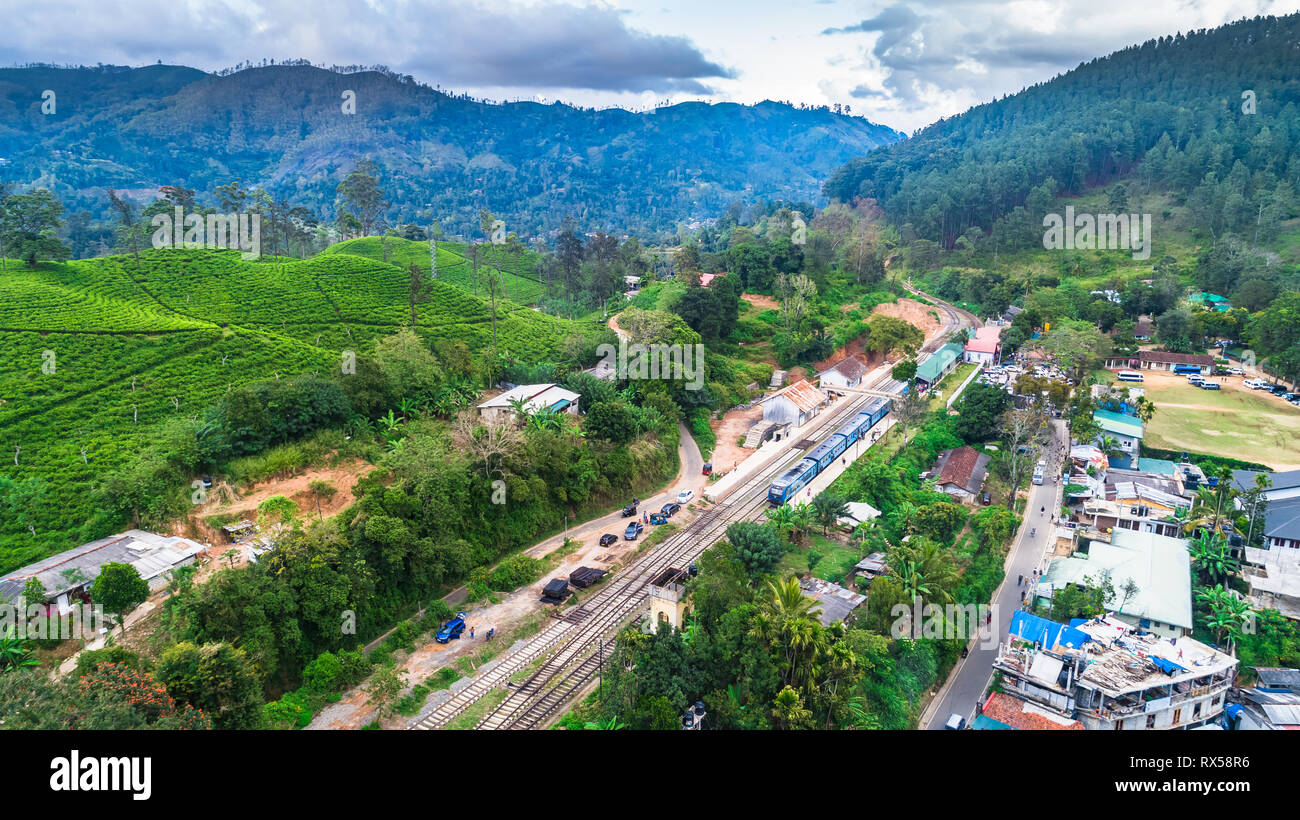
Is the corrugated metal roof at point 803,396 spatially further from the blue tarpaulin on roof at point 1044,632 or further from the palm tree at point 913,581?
the blue tarpaulin on roof at point 1044,632

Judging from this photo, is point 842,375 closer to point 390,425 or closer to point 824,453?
point 824,453

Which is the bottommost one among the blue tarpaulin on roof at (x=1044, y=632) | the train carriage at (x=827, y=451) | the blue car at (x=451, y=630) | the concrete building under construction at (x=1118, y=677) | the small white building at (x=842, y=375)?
the concrete building under construction at (x=1118, y=677)

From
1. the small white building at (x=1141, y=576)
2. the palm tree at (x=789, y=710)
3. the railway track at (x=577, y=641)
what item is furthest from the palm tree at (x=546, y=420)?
the small white building at (x=1141, y=576)

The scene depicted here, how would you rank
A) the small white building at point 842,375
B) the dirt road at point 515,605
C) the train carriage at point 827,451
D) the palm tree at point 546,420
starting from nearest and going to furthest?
the dirt road at point 515,605 → the palm tree at point 546,420 → the train carriage at point 827,451 → the small white building at point 842,375

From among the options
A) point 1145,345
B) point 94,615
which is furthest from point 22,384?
point 1145,345

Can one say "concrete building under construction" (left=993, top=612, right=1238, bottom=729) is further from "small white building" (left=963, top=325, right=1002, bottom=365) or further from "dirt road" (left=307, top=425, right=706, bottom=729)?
"small white building" (left=963, top=325, right=1002, bottom=365)

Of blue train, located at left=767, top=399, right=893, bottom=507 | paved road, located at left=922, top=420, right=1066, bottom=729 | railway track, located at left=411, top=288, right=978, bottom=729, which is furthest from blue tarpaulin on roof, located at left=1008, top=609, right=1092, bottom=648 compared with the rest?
railway track, located at left=411, top=288, right=978, bottom=729
